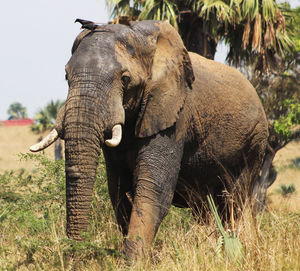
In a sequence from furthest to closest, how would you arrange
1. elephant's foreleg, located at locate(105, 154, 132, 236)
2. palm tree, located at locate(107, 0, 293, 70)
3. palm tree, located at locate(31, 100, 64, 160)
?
palm tree, located at locate(31, 100, 64, 160), palm tree, located at locate(107, 0, 293, 70), elephant's foreleg, located at locate(105, 154, 132, 236)

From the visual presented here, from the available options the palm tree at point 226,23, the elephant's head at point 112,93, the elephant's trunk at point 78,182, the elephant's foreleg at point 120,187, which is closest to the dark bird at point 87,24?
the elephant's head at point 112,93

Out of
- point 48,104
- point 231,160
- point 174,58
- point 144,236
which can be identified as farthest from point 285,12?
point 48,104

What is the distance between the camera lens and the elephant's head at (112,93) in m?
4.43

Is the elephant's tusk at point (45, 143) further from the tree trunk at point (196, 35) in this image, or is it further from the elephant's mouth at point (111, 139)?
the tree trunk at point (196, 35)

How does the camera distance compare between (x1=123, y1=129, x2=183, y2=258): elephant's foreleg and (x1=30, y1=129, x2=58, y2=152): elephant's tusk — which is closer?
(x1=30, y1=129, x2=58, y2=152): elephant's tusk

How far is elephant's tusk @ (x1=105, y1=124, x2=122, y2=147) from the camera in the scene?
4.45 metres

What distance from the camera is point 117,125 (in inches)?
181

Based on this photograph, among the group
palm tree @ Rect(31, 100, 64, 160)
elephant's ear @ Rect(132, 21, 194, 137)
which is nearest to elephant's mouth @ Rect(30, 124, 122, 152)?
elephant's ear @ Rect(132, 21, 194, 137)

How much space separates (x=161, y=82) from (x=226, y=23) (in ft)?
29.7

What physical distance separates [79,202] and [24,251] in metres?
0.85

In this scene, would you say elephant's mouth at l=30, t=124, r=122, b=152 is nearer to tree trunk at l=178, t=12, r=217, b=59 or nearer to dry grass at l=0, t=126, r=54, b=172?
tree trunk at l=178, t=12, r=217, b=59

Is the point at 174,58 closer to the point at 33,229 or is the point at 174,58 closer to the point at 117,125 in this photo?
the point at 117,125

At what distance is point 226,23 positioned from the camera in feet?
45.2

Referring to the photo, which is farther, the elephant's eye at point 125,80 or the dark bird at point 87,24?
the dark bird at point 87,24
